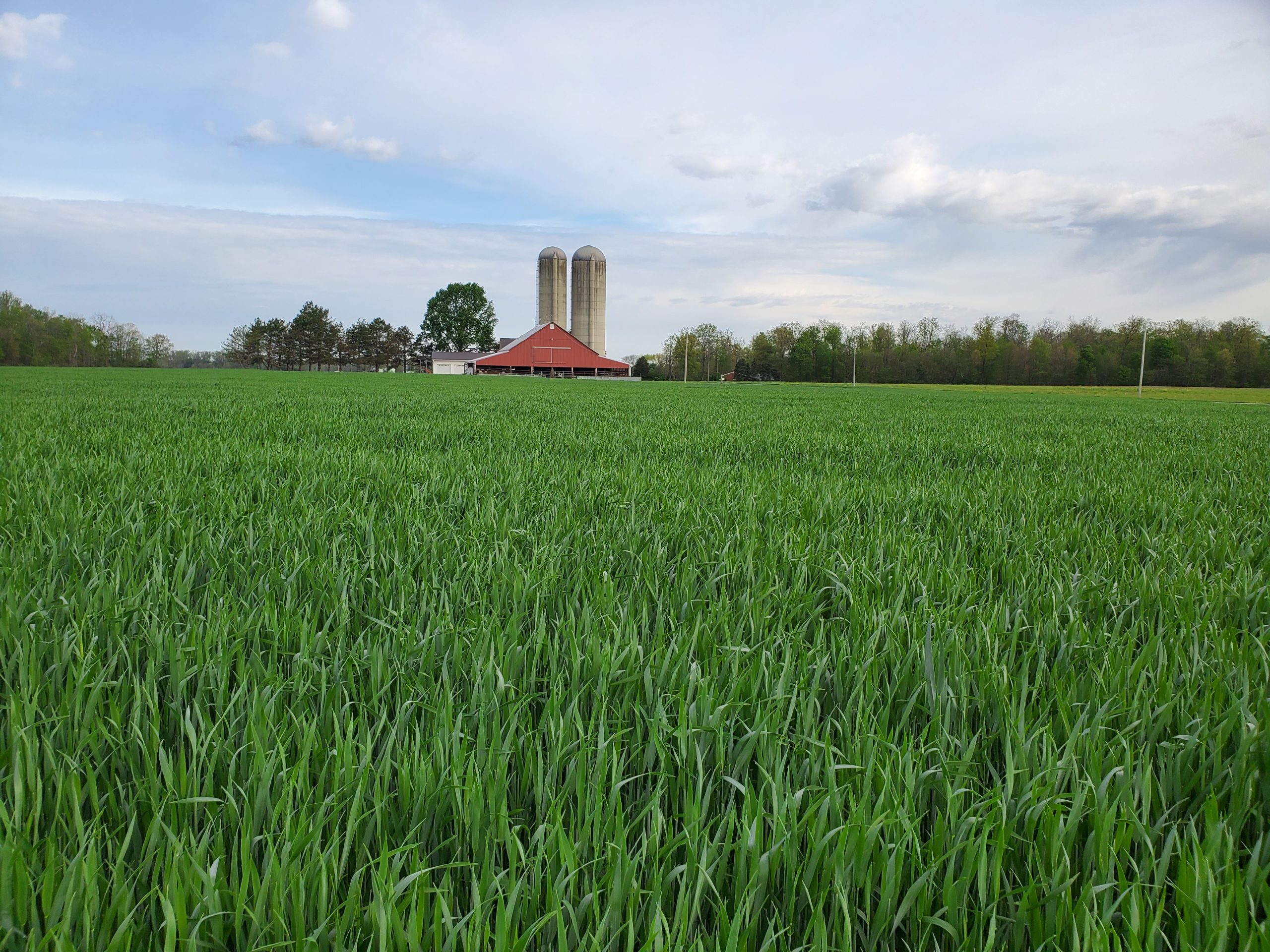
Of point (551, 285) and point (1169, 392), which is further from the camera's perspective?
point (551, 285)

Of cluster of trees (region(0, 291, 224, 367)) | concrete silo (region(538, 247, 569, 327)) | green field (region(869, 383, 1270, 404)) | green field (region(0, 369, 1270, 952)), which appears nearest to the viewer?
green field (region(0, 369, 1270, 952))

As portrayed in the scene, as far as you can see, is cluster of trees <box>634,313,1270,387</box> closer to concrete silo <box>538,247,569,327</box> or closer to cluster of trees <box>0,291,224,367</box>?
concrete silo <box>538,247,569,327</box>

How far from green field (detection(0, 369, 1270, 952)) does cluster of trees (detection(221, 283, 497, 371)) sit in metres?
102

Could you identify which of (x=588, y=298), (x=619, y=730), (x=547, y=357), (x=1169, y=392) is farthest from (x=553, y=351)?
(x=619, y=730)

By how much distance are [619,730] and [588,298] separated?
86.9 m

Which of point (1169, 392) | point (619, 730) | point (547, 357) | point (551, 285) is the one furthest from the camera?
point (551, 285)

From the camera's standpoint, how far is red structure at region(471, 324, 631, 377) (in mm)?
75500

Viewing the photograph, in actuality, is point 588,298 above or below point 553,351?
above

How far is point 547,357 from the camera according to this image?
76062 millimetres

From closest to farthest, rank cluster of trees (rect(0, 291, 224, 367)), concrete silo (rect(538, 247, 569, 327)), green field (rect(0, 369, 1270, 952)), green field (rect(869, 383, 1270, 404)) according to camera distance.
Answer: green field (rect(0, 369, 1270, 952)) < green field (rect(869, 383, 1270, 404)) < cluster of trees (rect(0, 291, 224, 367)) < concrete silo (rect(538, 247, 569, 327))

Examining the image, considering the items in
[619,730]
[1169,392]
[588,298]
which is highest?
[588,298]

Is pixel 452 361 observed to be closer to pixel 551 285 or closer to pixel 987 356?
pixel 551 285

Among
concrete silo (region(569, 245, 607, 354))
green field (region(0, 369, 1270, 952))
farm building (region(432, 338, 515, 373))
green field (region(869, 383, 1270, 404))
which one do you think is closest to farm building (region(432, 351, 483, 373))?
farm building (region(432, 338, 515, 373))

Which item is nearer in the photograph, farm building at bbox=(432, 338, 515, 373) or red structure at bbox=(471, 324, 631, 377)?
red structure at bbox=(471, 324, 631, 377)
